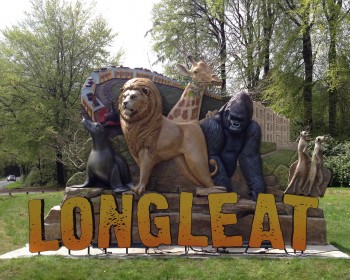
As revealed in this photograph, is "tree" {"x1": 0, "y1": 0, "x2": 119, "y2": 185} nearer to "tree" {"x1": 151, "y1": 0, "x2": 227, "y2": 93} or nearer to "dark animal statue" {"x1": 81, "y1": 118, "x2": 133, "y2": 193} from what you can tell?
"tree" {"x1": 151, "y1": 0, "x2": 227, "y2": 93}

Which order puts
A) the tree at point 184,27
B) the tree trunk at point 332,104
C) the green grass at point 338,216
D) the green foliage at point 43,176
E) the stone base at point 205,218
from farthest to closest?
the green foliage at point 43,176 < the tree at point 184,27 < the tree trunk at point 332,104 < the green grass at point 338,216 < the stone base at point 205,218

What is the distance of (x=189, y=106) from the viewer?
24.0 feet

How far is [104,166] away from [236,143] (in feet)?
7.49

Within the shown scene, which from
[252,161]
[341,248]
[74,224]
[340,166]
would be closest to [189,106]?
[252,161]

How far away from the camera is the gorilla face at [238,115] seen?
23.1 ft

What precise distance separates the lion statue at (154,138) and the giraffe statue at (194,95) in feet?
0.88

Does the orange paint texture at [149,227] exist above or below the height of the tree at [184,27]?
below

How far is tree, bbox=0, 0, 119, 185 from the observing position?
20.7 metres

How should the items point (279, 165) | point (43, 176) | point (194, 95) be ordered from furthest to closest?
point (43, 176)
point (194, 95)
point (279, 165)

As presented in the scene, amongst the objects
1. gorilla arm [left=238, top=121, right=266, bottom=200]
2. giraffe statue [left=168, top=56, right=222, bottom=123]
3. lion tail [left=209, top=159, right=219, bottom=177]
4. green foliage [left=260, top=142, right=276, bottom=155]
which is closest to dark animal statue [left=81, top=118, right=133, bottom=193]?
giraffe statue [left=168, top=56, right=222, bottom=123]

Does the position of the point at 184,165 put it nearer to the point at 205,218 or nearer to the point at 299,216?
the point at 205,218

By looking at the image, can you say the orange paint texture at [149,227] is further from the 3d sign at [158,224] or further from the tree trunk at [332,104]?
the tree trunk at [332,104]

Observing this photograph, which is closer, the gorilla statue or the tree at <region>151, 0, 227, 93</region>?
the gorilla statue

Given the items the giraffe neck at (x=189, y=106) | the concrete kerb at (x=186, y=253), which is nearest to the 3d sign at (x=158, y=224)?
the concrete kerb at (x=186, y=253)
